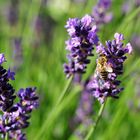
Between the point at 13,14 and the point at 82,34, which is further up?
the point at 13,14

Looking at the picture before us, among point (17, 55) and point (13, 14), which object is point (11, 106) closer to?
point (17, 55)

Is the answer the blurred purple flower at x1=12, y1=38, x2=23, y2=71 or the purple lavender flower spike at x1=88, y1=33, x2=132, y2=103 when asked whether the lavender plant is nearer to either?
the purple lavender flower spike at x1=88, y1=33, x2=132, y2=103

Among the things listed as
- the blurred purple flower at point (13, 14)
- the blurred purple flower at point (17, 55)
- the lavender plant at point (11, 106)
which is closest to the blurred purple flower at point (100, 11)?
the lavender plant at point (11, 106)

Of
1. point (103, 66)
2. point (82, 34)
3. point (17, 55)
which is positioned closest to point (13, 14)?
point (17, 55)

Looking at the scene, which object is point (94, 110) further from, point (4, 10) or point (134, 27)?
point (4, 10)

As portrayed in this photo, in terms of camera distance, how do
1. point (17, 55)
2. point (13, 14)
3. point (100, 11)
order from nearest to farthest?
point (100, 11) < point (17, 55) < point (13, 14)

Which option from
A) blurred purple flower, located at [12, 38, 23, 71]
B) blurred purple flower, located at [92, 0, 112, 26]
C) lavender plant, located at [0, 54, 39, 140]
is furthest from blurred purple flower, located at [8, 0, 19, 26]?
lavender plant, located at [0, 54, 39, 140]

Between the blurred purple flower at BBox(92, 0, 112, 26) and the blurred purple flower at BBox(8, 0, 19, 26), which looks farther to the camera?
the blurred purple flower at BBox(8, 0, 19, 26)

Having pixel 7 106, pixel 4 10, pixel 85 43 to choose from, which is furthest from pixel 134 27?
pixel 4 10

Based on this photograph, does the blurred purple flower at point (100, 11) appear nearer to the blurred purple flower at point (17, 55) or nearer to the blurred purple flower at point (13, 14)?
the blurred purple flower at point (17, 55)
